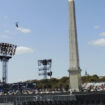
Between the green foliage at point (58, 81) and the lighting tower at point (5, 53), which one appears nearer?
the lighting tower at point (5, 53)

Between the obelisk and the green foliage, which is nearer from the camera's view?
the obelisk

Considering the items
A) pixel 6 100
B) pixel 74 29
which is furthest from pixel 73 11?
pixel 6 100

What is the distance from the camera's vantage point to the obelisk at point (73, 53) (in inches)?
2367

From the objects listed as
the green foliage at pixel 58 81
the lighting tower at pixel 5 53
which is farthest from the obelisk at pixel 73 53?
the green foliage at pixel 58 81

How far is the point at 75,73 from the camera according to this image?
201 feet

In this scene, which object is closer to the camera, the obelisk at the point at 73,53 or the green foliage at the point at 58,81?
the obelisk at the point at 73,53

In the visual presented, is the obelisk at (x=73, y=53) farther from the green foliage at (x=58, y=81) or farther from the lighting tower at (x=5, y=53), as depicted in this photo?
the green foliage at (x=58, y=81)

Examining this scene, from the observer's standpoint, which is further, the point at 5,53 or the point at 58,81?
the point at 58,81

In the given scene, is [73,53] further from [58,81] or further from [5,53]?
[58,81]

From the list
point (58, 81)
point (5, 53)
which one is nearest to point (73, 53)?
point (5, 53)

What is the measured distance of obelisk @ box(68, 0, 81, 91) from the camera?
2367 inches

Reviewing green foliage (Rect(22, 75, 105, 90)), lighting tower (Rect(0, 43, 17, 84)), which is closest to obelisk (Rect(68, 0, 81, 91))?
lighting tower (Rect(0, 43, 17, 84))

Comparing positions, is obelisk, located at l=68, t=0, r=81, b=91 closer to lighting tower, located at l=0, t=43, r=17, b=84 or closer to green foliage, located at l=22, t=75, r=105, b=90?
lighting tower, located at l=0, t=43, r=17, b=84

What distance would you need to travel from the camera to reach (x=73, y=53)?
197 feet
